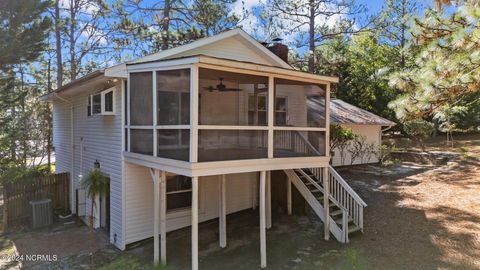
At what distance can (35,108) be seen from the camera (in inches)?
890

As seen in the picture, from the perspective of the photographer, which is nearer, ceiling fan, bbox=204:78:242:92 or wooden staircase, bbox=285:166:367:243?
ceiling fan, bbox=204:78:242:92

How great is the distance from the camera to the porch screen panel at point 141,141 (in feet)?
26.2

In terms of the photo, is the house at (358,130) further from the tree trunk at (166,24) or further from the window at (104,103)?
the window at (104,103)

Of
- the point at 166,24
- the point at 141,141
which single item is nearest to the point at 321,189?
the point at 141,141

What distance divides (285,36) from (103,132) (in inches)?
588

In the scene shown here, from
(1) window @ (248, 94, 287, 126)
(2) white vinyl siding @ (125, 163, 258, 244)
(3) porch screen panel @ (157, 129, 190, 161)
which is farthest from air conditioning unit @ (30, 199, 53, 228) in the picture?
(1) window @ (248, 94, 287, 126)

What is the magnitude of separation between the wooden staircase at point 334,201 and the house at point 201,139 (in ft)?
0.10

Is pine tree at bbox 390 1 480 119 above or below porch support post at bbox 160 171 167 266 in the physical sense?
above

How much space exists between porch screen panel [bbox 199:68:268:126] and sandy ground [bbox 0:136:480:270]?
3272 mm

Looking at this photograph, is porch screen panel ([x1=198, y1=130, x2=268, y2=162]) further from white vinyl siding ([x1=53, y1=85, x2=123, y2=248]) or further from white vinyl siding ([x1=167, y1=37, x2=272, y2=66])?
white vinyl siding ([x1=167, y1=37, x2=272, y2=66])

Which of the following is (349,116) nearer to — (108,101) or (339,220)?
(339,220)

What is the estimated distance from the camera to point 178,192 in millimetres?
9914

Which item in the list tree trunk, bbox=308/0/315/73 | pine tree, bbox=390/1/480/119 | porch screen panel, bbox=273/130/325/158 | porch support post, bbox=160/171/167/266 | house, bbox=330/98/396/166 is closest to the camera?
porch support post, bbox=160/171/167/266

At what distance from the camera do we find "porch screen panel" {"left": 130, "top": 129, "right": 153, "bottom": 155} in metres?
8.00
